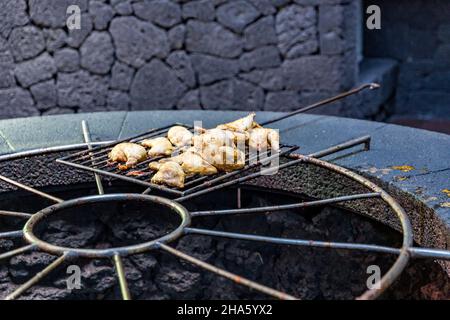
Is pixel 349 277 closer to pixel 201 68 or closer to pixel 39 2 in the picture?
pixel 201 68

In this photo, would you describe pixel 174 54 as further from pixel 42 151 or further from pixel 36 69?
pixel 42 151

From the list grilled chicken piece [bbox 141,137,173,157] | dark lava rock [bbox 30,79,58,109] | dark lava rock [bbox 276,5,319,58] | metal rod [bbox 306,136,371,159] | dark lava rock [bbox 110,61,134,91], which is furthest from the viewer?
dark lava rock [bbox 30,79,58,109]

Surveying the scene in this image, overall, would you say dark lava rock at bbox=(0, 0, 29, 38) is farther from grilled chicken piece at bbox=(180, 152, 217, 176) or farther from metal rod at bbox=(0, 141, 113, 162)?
grilled chicken piece at bbox=(180, 152, 217, 176)

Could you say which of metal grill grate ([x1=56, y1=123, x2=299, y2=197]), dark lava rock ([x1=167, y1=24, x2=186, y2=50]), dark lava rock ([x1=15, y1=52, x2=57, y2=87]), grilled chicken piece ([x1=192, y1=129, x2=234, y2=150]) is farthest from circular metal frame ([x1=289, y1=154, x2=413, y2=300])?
dark lava rock ([x1=15, y1=52, x2=57, y2=87])

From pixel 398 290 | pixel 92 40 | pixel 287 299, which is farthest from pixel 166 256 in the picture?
pixel 92 40

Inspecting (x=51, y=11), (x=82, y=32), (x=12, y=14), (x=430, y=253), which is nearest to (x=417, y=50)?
(x=82, y=32)

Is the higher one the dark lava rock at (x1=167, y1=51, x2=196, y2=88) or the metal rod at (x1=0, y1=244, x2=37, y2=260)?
the dark lava rock at (x1=167, y1=51, x2=196, y2=88)
